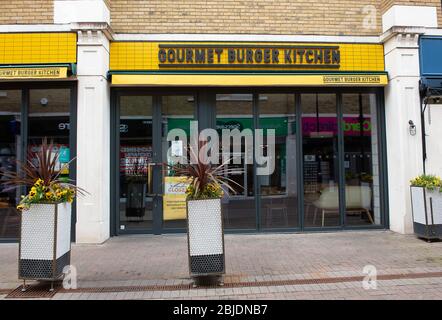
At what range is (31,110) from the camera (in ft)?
28.8

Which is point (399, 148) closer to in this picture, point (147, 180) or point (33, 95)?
point (147, 180)

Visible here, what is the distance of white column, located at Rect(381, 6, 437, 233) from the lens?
8.83m

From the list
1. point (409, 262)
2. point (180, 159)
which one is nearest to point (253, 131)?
point (180, 159)

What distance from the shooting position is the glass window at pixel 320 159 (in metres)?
9.33

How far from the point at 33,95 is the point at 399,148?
831 centimetres

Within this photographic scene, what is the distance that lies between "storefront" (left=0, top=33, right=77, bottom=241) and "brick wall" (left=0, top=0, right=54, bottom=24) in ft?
1.19

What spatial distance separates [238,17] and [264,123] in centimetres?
254

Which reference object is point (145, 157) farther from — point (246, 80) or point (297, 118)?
point (297, 118)

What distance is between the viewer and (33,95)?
346 inches

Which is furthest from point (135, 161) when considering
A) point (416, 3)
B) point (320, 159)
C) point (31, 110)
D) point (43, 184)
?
point (416, 3)

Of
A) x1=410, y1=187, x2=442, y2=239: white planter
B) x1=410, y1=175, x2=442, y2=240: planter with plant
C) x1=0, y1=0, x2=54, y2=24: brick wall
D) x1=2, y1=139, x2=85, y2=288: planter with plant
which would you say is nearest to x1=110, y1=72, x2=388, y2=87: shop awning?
x1=0, y1=0, x2=54, y2=24: brick wall

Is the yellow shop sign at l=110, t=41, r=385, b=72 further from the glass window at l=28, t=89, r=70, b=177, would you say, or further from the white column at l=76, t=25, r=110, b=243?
the glass window at l=28, t=89, r=70, b=177

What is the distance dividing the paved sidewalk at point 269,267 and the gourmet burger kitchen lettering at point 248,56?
3913 millimetres

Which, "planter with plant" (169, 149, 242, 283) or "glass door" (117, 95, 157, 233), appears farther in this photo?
"glass door" (117, 95, 157, 233)
